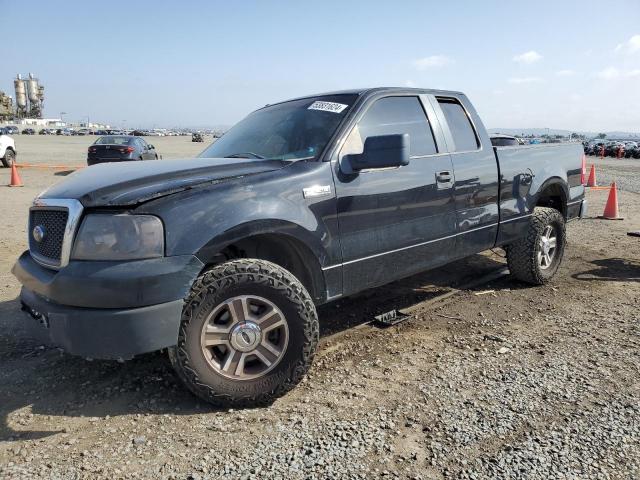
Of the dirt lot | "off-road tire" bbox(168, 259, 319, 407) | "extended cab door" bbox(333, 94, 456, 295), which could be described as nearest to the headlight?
"off-road tire" bbox(168, 259, 319, 407)

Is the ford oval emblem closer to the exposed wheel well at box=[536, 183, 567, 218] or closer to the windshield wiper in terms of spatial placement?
the windshield wiper

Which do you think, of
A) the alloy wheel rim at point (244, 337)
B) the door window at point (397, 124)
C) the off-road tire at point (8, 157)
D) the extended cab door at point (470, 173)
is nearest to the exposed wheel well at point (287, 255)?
the alloy wheel rim at point (244, 337)

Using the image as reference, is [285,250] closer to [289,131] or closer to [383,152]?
[383,152]

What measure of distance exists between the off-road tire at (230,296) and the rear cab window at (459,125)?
6.95ft

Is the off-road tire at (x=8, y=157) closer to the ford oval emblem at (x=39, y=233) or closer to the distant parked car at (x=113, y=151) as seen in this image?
the distant parked car at (x=113, y=151)

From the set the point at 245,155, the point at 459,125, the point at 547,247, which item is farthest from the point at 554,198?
the point at 245,155

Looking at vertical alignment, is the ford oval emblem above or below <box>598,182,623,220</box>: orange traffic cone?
above

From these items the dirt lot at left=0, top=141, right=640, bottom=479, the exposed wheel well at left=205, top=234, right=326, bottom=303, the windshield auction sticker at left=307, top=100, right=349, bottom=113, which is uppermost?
the windshield auction sticker at left=307, top=100, right=349, bottom=113

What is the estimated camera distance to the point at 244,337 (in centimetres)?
284

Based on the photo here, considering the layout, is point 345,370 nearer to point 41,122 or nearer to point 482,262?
point 482,262

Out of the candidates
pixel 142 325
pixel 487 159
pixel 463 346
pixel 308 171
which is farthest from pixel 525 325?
pixel 142 325

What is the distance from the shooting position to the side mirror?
10.2 feet

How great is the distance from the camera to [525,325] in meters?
4.18

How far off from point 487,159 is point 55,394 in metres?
3.74
